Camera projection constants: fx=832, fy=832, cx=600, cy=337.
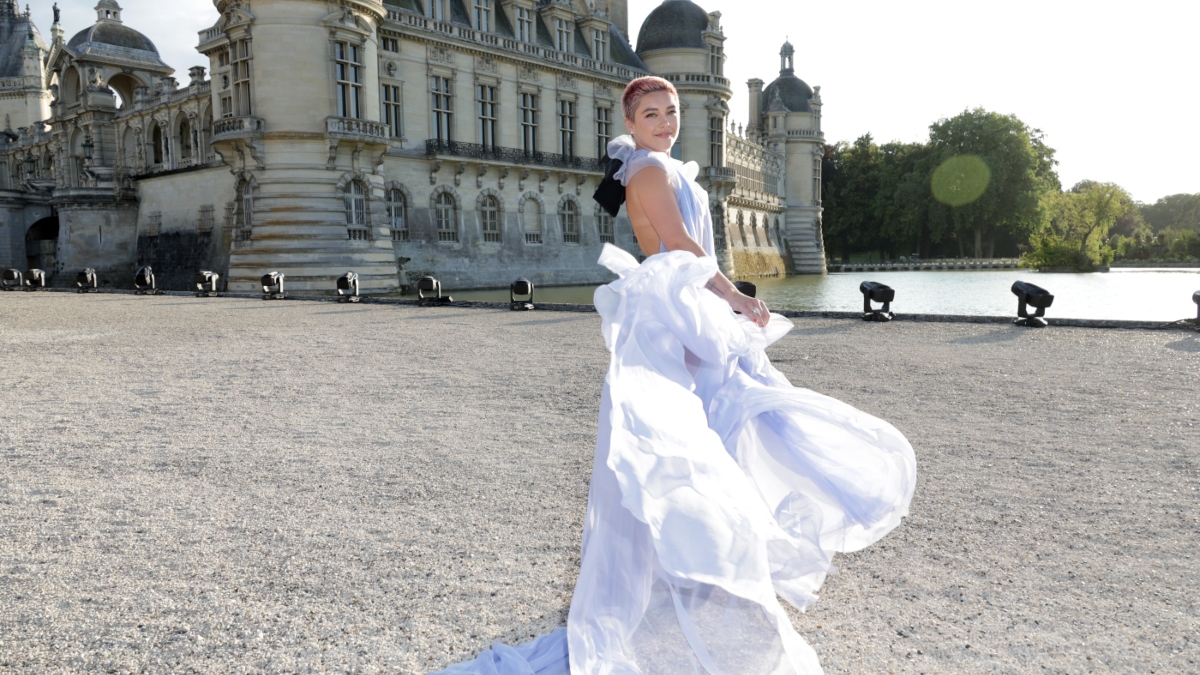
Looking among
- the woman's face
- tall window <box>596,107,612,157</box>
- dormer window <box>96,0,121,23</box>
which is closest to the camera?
the woman's face

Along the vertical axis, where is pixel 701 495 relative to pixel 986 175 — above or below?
below

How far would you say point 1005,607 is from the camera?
303cm

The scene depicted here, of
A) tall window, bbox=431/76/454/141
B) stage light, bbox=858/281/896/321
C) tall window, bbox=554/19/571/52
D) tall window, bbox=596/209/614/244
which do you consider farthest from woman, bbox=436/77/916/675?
tall window, bbox=554/19/571/52

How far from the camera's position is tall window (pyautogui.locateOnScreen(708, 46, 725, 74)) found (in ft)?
130

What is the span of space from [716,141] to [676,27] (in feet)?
18.4

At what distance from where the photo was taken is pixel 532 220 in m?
33.6

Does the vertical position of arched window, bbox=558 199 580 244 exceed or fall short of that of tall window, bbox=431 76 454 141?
it falls short

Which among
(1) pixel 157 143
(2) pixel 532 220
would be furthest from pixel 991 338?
(1) pixel 157 143

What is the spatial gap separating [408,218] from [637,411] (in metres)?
27.5

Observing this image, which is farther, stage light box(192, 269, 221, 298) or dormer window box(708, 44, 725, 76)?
dormer window box(708, 44, 725, 76)

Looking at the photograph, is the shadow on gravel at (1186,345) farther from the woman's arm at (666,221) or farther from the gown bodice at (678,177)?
the woman's arm at (666,221)

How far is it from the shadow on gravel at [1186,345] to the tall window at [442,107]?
80.1ft

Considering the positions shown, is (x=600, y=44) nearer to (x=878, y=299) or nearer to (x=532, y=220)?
(x=532, y=220)

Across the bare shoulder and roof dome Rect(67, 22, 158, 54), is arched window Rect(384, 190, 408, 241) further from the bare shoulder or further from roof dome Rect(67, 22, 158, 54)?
the bare shoulder
